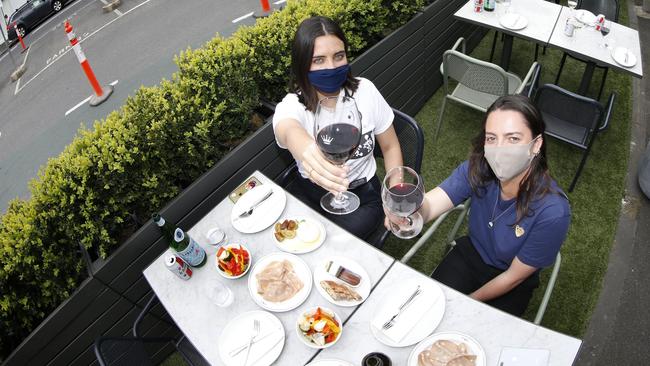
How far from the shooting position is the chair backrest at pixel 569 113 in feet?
9.38

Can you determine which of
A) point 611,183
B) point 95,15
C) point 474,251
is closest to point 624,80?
point 611,183

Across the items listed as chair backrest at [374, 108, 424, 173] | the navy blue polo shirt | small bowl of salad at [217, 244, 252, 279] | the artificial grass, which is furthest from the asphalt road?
the navy blue polo shirt

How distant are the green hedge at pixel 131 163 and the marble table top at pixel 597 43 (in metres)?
1.96

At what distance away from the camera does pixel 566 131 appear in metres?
3.27

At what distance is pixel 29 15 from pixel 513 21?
Result: 410 inches

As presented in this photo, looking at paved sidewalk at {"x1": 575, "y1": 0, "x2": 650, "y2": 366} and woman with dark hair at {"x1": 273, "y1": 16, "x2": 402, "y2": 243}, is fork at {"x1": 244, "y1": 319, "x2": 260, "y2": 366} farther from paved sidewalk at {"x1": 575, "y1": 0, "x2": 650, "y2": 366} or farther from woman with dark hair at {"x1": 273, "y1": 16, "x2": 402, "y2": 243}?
paved sidewalk at {"x1": 575, "y1": 0, "x2": 650, "y2": 366}

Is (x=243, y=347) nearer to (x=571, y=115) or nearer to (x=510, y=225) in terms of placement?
(x=510, y=225)

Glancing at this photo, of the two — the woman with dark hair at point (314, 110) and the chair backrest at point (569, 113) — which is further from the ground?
the woman with dark hair at point (314, 110)

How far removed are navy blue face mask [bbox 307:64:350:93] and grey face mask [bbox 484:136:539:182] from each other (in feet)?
2.83

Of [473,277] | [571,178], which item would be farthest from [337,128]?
[571,178]

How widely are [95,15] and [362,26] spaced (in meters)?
8.15

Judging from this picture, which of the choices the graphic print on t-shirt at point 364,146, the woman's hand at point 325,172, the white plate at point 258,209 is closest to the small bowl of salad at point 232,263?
the white plate at point 258,209

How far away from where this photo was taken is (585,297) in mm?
2896

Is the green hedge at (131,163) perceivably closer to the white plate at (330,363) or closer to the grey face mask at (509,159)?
the white plate at (330,363)
